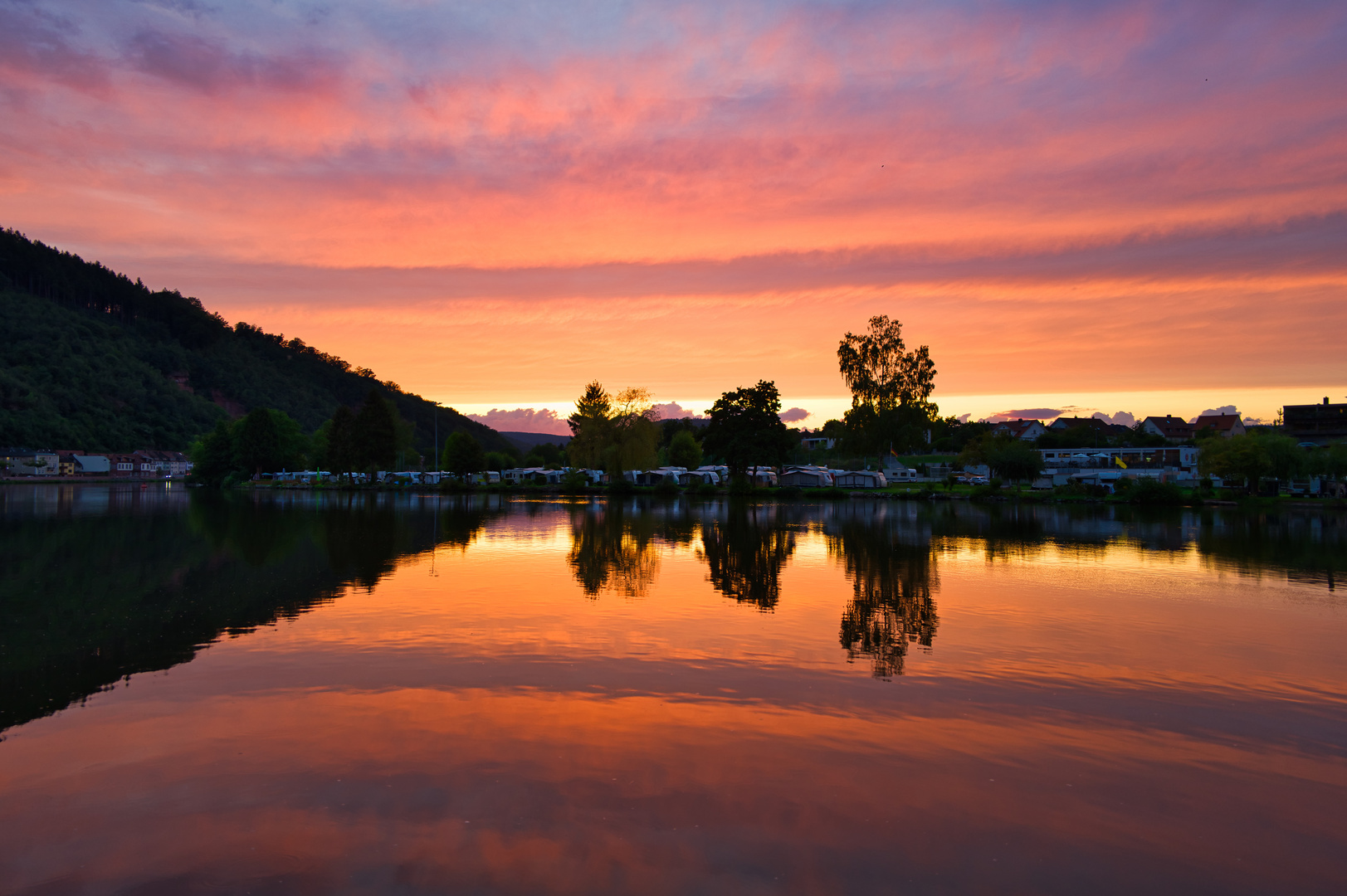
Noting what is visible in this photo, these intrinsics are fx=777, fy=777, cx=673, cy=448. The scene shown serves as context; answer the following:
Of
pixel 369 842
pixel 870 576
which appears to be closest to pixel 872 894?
pixel 369 842

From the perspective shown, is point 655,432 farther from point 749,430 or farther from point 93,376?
point 93,376

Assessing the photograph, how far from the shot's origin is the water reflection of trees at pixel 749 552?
61.8 feet

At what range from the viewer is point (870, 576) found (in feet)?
69.5

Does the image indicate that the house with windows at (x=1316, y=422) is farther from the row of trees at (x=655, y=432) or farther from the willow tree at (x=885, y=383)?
the row of trees at (x=655, y=432)

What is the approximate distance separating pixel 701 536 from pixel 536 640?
20003mm

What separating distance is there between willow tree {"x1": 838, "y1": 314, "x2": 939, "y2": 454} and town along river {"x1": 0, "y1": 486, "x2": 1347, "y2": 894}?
5848cm

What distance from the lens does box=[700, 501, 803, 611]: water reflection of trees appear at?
1883 centimetres

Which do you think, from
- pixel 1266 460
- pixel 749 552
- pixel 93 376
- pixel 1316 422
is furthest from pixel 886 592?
pixel 93 376

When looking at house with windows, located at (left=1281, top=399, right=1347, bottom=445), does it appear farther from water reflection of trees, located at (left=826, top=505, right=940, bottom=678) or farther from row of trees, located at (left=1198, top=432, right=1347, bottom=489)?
water reflection of trees, located at (left=826, top=505, right=940, bottom=678)

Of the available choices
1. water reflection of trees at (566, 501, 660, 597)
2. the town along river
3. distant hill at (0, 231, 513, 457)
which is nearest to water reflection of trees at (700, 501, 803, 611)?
the town along river

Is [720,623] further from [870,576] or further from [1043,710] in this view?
[870,576]

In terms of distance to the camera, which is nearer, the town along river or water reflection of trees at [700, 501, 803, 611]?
the town along river

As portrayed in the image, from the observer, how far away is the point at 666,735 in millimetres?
8703

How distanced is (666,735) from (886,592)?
444 inches
